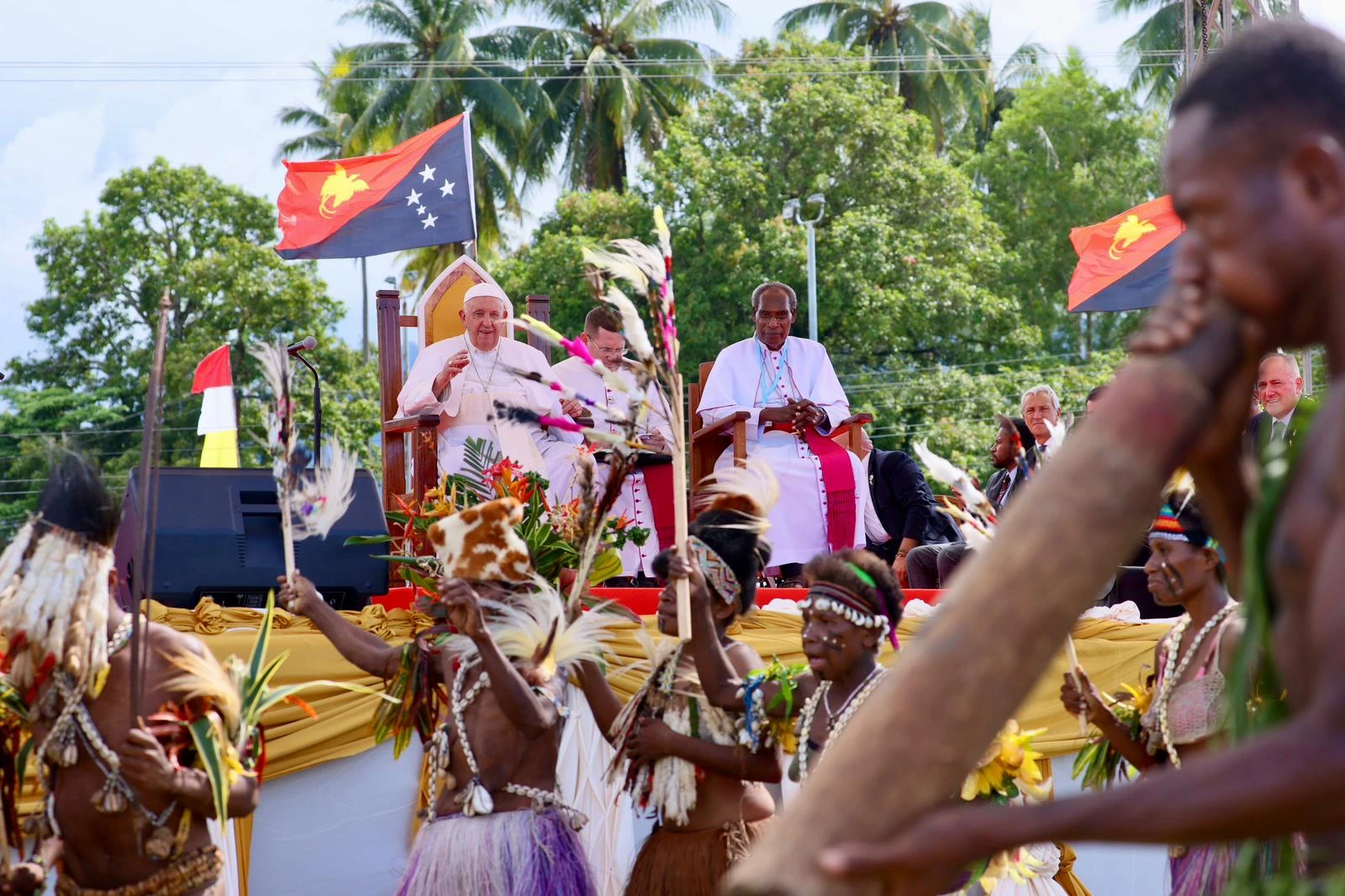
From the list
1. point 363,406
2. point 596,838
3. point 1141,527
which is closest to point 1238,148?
point 1141,527

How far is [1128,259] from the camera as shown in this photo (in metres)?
12.1

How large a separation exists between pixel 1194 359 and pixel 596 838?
4.83 m

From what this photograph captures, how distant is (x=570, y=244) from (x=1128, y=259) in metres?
15.4

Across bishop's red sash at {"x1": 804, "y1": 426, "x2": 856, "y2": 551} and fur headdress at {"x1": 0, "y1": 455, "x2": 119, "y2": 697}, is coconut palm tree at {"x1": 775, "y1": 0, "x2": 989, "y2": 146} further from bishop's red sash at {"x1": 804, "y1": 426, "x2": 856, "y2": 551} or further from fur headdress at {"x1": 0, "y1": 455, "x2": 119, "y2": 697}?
fur headdress at {"x1": 0, "y1": 455, "x2": 119, "y2": 697}

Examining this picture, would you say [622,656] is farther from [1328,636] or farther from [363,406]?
[363,406]

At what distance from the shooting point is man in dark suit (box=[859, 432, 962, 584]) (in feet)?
26.8

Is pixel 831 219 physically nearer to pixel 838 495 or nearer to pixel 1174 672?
pixel 838 495

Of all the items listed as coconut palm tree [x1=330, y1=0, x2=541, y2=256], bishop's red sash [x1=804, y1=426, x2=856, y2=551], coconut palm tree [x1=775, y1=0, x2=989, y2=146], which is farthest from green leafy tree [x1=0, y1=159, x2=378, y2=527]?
bishop's red sash [x1=804, y1=426, x2=856, y2=551]

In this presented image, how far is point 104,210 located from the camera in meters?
31.9

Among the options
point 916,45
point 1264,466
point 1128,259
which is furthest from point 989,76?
point 1264,466

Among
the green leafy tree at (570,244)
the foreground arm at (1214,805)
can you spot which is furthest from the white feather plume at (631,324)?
the green leafy tree at (570,244)

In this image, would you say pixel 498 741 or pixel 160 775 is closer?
pixel 160 775

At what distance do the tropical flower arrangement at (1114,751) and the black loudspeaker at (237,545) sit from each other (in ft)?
10.2

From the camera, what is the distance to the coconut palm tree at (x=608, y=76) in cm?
3159
